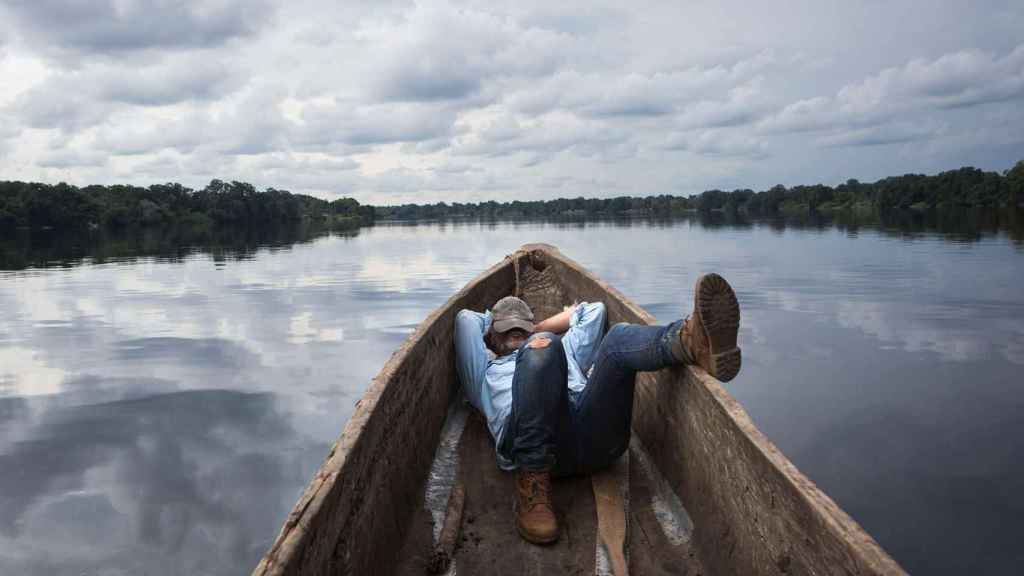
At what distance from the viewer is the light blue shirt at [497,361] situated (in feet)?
9.77

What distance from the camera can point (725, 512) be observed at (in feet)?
7.26

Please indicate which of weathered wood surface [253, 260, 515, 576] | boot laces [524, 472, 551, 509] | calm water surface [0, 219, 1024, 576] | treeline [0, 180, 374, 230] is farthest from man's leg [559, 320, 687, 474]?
treeline [0, 180, 374, 230]

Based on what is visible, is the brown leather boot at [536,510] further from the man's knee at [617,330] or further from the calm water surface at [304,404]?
the calm water surface at [304,404]

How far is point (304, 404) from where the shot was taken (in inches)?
278

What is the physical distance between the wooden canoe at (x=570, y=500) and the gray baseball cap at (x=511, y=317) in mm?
447

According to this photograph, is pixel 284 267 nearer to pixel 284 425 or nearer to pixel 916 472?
pixel 284 425

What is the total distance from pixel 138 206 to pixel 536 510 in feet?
282

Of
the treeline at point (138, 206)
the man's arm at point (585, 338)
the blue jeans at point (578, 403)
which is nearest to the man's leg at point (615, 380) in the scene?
the blue jeans at point (578, 403)

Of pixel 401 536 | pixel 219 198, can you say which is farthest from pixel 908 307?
pixel 219 198

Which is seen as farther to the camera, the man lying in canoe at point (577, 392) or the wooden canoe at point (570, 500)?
the man lying in canoe at point (577, 392)

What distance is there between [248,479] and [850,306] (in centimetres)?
1190

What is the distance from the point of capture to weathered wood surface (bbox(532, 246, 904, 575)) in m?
1.48

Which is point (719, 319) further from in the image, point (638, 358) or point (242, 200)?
point (242, 200)

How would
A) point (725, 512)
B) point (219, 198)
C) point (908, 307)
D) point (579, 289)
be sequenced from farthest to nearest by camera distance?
1. point (219, 198)
2. point (908, 307)
3. point (579, 289)
4. point (725, 512)
